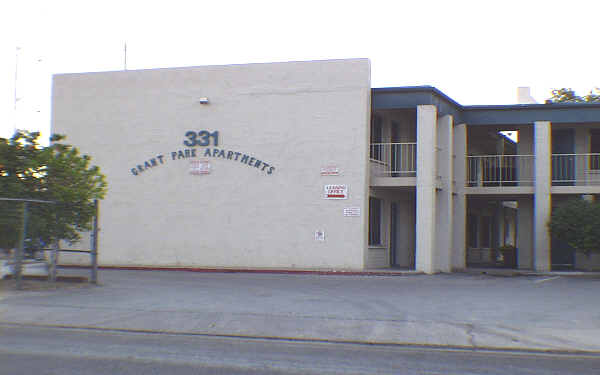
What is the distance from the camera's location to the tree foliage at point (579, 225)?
66.2 feet

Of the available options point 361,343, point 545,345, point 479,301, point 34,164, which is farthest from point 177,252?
point 545,345

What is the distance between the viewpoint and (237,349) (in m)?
8.56

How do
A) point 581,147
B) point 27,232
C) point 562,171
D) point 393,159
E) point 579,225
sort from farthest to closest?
point 562,171 → point 581,147 → point 393,159 → point 579,225 → point 27,232

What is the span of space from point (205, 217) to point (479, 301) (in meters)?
10.6

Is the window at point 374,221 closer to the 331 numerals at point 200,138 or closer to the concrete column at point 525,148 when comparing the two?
the 331 numerals at point 200,138

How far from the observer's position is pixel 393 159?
2312 cm

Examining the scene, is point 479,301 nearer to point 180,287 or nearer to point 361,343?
point 361,343

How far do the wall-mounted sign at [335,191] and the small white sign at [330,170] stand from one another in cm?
38

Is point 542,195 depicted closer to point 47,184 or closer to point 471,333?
point 471,333

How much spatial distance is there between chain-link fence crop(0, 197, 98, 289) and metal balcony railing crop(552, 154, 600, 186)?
672 inches

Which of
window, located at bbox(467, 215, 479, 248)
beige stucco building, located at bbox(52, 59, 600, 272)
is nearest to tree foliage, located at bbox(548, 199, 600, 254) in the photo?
beige stucco building, located at bbox(52, 59, 600, 272)

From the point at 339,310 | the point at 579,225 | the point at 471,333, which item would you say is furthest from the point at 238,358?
the point at 579,225

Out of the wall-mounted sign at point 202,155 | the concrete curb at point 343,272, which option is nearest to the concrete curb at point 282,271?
the concrete curb at point 343,272

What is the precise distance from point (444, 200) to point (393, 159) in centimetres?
248
